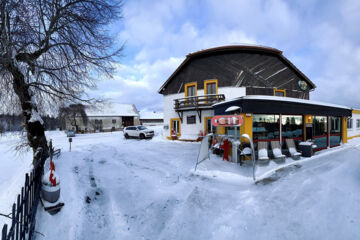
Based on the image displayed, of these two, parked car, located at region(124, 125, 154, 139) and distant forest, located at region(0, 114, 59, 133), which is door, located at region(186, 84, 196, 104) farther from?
distant forest, located at region(0, 114, 59, 133)

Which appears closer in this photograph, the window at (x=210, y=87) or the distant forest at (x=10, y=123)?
the distant forest at (x=10, y=123)

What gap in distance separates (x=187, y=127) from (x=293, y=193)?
12.2 metres

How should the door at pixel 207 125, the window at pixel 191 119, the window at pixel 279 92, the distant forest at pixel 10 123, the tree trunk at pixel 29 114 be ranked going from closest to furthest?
the tree trunk at pixel 29 114, the distant forest at pixel 10 123, the door at pixel 207 125, the window at pixel 279 92, the window at pixel 191 119

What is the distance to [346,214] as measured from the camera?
3.75 meters

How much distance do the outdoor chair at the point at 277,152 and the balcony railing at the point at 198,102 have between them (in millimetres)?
6935

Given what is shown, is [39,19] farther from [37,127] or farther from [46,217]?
[46,217]

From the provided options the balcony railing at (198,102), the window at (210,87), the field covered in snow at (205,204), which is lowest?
the field covered in snow at (205,204)

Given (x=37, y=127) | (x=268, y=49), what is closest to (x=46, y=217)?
(x=37, y=127)

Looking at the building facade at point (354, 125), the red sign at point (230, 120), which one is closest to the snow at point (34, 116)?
the red sign at point (230, 120)

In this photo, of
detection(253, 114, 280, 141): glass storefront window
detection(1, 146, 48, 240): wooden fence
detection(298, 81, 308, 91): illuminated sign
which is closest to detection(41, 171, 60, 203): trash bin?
detection(1, 146, 48, 240): wooden fence

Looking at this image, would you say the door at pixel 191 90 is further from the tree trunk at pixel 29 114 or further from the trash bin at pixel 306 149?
the tree trunk at pixel 29 114

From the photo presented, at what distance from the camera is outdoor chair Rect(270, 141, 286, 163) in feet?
26.2

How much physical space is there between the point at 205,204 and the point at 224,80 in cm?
1295

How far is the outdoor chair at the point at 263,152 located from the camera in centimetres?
781
